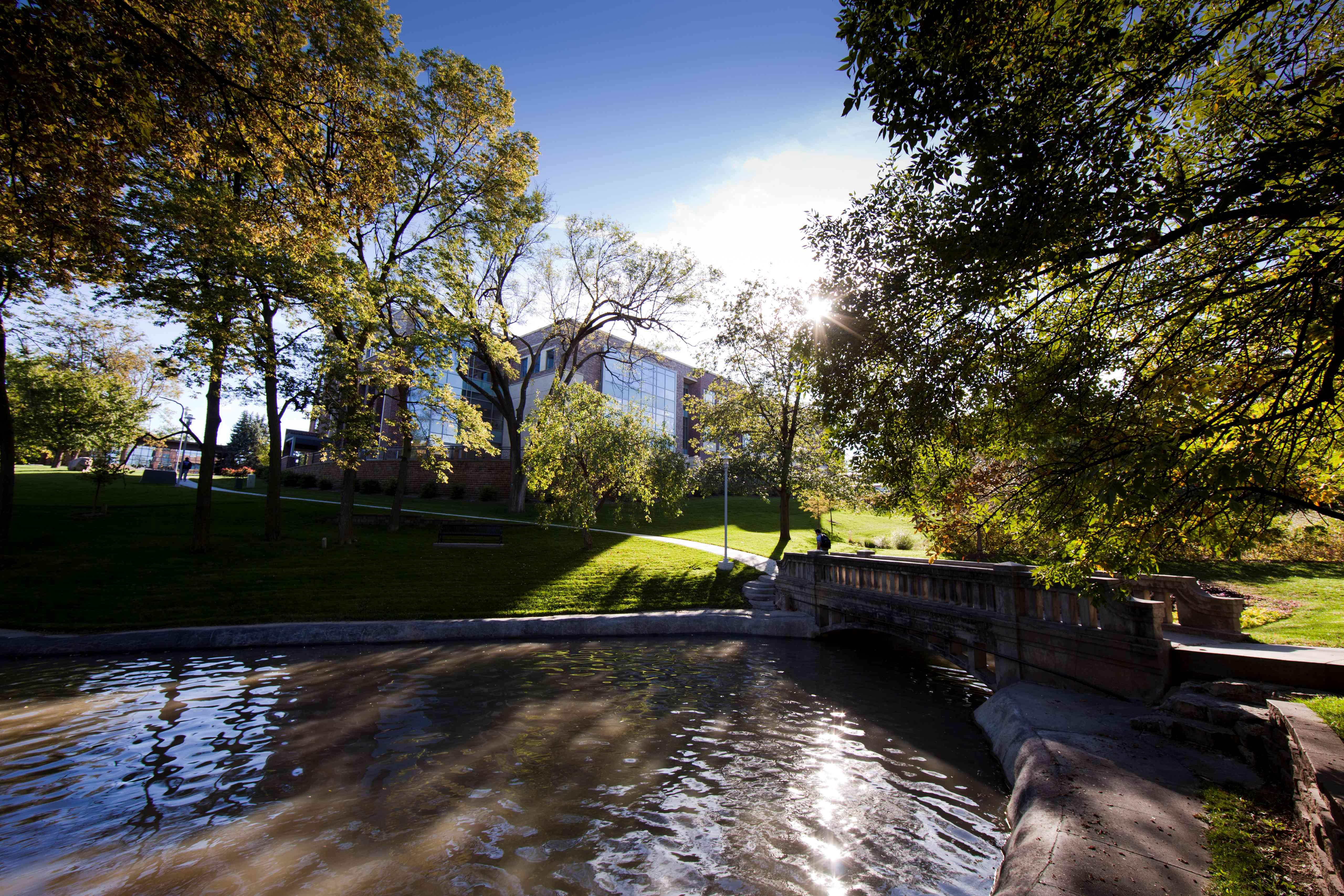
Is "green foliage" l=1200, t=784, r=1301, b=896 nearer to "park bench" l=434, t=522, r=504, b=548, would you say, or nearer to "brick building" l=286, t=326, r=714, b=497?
"park bench" l=434, t=522, r=504, b=548

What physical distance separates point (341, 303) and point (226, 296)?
9.67 ft

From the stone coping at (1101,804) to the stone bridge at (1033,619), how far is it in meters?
0.58

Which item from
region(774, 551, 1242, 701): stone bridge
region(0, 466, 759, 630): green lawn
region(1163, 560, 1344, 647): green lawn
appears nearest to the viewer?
region(774, 551, 1242, 701): stone bridge

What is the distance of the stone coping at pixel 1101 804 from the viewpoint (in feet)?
11.3

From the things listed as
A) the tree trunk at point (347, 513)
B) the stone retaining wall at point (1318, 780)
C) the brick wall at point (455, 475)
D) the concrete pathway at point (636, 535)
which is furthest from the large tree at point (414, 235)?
the stone retaining wall at point (1318, 780)

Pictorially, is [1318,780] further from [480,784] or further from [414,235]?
[414,235]

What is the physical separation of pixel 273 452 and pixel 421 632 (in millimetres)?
10891

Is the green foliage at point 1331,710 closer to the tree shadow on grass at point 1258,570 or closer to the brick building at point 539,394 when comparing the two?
the tree shadow on grass at point 1258,570

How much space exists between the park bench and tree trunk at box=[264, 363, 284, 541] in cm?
552

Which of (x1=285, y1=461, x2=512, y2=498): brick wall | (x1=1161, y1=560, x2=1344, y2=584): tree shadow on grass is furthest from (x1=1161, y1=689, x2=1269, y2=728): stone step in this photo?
(x1=285, y1=461, x2=512, y2=498): brick wall

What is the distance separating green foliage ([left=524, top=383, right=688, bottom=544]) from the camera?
72.8 feet

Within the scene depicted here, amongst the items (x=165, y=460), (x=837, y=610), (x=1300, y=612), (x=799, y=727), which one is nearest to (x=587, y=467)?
(x=837, y=610)

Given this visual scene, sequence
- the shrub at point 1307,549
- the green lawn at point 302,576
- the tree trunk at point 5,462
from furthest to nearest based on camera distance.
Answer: the tree trunk at point 5,462 < the shrub at point 1307,549 < the green lawn at point 302,576

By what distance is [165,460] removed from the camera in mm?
77625
